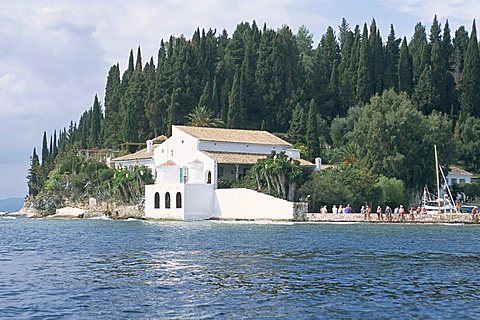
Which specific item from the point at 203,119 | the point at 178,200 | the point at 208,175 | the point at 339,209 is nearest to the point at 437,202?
the point at 339,209

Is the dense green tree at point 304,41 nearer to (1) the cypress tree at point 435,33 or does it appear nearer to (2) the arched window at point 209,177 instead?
(1) the cypress tree at point 435,33

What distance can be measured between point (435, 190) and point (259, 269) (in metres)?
38.3

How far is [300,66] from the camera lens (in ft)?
266

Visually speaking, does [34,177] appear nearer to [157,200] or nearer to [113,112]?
[113,112]

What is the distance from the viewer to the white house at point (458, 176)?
215 ft

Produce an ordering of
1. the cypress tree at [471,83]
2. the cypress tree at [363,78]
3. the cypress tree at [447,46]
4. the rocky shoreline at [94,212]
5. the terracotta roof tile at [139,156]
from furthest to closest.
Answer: the cypress tree at [447,46], the cypress tree at [363,78], the cypress tree at [471,83], the terracotta roof tile at [139,156], the rocky shoreline at [94,212]

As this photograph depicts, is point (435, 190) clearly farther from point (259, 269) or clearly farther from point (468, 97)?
point (259, 269)

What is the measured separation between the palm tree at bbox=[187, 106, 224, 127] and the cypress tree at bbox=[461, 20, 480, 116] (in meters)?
23.8

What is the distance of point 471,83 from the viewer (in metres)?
73.9

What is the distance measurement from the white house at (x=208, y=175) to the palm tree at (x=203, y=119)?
7.22m

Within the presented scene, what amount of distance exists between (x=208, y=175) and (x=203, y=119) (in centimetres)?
1388

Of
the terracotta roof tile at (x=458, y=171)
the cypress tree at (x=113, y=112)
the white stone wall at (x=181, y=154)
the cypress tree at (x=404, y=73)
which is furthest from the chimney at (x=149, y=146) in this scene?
the cypress tree at (x=404, y=73)

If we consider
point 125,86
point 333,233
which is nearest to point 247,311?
point 333,233

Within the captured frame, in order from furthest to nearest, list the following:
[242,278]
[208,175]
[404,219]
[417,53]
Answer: [417,53] → [208,175] → [404,219] → [242,278]
